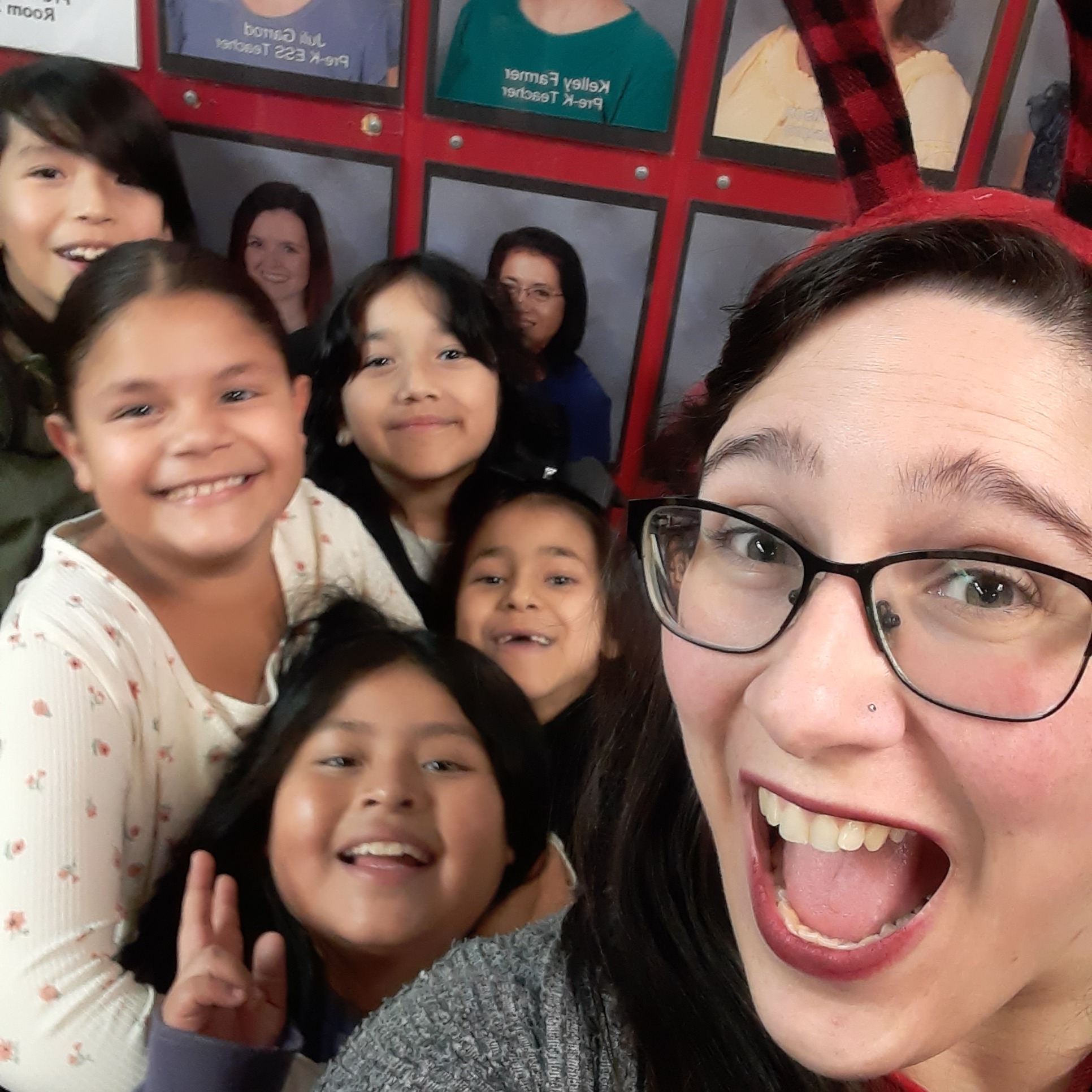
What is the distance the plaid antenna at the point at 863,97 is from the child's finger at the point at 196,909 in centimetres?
70

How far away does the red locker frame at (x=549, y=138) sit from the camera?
0.69 meters

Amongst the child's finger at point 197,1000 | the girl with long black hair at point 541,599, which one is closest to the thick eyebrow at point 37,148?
the girl with long black hair at point 541,599

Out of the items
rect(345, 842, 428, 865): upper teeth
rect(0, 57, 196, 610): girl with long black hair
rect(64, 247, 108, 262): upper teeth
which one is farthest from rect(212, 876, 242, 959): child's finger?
rect(64, 247, 108, 262): upper teeth

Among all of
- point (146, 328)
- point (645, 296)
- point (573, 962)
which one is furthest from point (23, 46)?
point (573, 962)

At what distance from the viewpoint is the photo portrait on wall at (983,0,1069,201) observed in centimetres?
68

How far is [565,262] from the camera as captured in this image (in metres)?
0.75

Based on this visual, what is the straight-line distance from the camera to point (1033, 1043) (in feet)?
1.61

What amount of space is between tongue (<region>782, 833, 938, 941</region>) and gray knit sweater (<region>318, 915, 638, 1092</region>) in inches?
7.1

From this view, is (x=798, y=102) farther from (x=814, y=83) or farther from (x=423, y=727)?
(x=423, y=727)

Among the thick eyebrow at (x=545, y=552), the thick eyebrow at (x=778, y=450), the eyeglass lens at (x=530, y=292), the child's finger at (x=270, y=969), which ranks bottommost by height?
the child's finger at (x=270, y=969)

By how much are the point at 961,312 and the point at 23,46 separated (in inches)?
30.6

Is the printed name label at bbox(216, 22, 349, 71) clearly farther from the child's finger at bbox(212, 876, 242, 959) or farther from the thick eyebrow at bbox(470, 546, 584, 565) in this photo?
the child's finger at bbox(212, 876, 242, 959)

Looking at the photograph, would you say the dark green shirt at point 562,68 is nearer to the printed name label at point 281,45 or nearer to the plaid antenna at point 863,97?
the printed name label at point 281,45

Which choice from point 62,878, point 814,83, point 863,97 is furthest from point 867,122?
point 62,878
